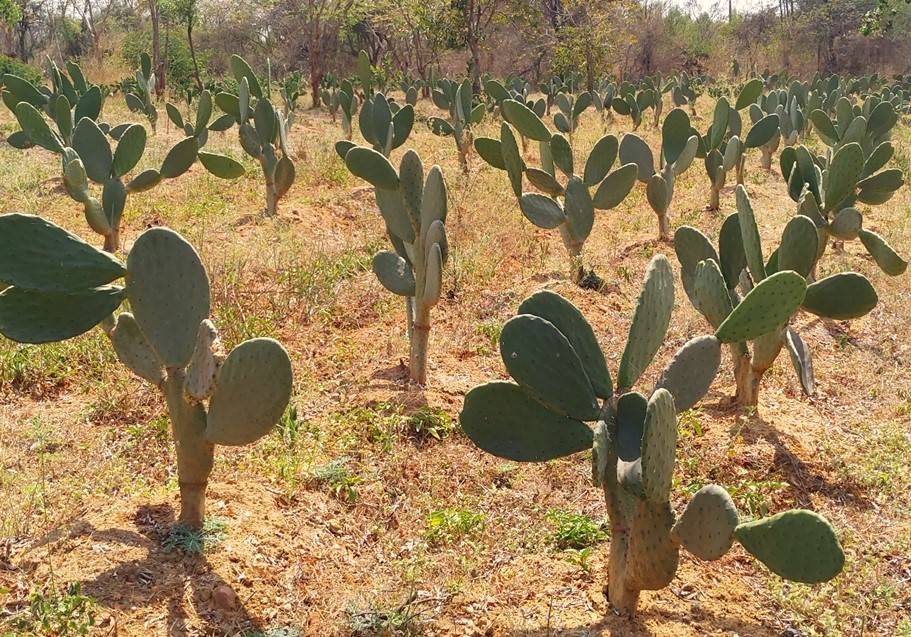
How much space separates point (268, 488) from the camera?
261cm

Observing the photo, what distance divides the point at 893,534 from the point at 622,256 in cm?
339

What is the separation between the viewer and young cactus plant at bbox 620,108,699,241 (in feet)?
18.9

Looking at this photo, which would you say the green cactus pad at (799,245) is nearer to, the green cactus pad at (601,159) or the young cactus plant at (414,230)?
the young cactus plant at (414,230)

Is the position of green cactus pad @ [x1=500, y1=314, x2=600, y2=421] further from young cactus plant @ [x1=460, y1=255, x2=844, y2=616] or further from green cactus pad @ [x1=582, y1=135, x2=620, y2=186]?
green cactus pad @ [x1=582, y1=135, x2=620, y2=186]

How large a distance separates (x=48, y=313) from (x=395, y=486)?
125cm

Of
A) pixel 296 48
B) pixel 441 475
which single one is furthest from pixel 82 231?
pixel 296 48

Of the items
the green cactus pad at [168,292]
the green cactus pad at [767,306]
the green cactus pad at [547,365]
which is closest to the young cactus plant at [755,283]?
the green cactus pad at [767,306]

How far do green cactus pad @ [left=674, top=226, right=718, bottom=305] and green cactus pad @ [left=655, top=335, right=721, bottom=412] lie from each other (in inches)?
40.0

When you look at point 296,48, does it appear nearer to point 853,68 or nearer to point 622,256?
point 853,68

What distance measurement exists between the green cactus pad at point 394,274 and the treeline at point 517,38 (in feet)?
48.4

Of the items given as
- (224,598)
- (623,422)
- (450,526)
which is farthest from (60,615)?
(623,422)

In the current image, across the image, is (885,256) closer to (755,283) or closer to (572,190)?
(755,283)

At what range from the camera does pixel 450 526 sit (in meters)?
2.53

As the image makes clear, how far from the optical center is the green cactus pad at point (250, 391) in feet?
6.45
